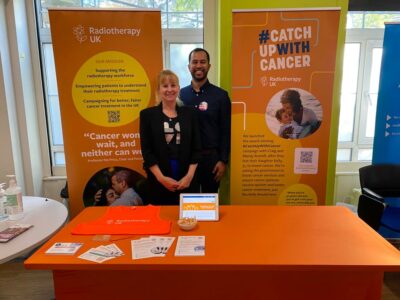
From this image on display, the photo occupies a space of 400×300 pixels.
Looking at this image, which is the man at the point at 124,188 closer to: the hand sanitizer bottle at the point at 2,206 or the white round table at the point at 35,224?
the white round table at the point at 35,224

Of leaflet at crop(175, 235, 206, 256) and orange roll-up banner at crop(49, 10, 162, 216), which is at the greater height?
orange roll-up banner at crop(49, 10, 162, 216)

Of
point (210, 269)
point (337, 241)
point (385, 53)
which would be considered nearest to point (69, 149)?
point (210, 269)

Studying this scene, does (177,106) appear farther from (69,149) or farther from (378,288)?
(378,288)

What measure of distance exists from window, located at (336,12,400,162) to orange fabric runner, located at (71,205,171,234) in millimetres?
2514

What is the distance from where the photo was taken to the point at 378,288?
1214 mm

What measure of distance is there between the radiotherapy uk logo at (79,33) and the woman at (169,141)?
33.3 inches

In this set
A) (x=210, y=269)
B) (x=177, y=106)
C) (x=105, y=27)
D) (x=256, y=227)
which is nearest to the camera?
(x=210, y=269)

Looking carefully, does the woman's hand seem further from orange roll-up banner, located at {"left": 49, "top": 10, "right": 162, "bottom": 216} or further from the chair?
the chair

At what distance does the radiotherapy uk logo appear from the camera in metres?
2.39

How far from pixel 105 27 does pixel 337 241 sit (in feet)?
A: 7.41

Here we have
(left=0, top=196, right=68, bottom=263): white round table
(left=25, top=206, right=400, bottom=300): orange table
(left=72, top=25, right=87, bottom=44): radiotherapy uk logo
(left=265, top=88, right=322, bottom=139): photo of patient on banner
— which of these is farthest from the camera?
(left=265, top=88, right=322, bottom=139): photo of patient on banner

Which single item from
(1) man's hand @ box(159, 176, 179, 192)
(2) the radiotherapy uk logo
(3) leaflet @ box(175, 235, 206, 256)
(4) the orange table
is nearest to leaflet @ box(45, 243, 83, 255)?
(4) the orange table

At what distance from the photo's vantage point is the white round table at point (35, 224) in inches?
51.5

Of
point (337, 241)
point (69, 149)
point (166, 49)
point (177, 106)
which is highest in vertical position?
point (166, 49)
